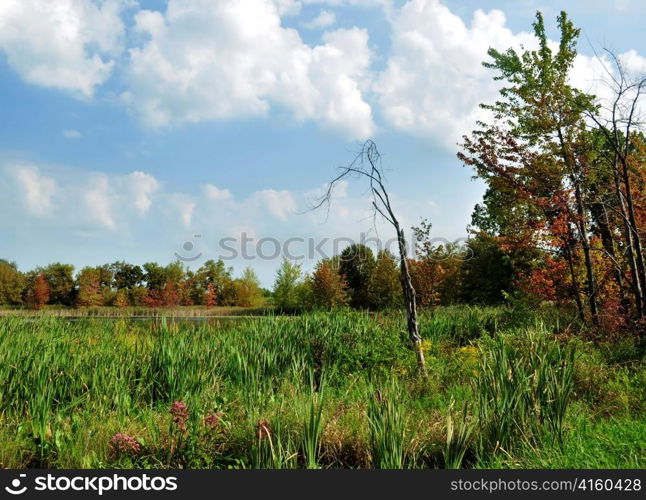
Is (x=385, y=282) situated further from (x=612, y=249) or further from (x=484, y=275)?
(x=612, y=249)

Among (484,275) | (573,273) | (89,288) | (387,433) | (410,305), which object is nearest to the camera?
(387,433)

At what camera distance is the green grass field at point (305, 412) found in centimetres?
404

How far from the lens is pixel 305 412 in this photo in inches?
167

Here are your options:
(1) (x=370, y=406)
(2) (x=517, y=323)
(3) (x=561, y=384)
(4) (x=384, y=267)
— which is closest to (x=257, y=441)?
(1) (x=370, y=406)

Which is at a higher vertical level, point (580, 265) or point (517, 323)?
point (580, 265)

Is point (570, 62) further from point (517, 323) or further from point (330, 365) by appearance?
point (330, 365)

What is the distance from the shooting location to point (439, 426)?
451cm

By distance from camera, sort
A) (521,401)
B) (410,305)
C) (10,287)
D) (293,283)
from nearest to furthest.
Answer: (521,401) < (410,305) < (293,283) < (10,287)

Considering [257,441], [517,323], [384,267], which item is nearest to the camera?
[257,441]

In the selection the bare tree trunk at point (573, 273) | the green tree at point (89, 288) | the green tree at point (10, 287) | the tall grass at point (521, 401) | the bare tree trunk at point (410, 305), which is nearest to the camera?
the tall grass at point (521, 401)

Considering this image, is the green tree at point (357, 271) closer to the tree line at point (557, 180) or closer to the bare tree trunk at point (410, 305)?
the tree line at point (557, 180)

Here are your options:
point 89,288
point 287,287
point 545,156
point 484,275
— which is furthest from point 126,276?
point 545,156

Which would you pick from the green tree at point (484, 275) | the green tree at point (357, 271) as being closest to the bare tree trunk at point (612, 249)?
the green tree at point (484, 275)

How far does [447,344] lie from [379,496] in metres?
7.15
